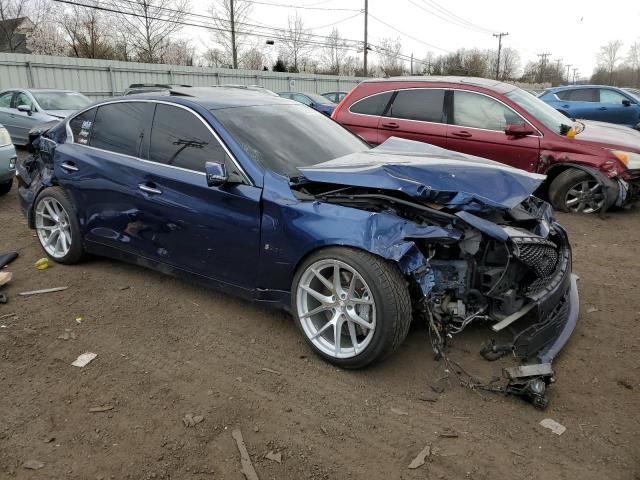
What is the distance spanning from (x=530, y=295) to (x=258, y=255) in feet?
5.68

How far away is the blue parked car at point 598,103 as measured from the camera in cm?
1334

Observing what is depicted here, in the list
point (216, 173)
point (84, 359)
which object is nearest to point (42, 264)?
point (84, 359)

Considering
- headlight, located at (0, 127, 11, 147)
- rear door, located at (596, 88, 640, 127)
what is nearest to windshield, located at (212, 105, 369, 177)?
headlight, located at (0, 127, 11, 147)

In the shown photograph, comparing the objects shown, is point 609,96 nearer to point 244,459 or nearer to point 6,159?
point 6,159

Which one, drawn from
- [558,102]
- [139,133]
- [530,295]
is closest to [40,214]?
[139,133]

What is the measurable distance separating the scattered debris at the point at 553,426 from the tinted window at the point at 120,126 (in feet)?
11.2

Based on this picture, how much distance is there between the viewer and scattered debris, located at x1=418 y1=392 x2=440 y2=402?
2.85 m

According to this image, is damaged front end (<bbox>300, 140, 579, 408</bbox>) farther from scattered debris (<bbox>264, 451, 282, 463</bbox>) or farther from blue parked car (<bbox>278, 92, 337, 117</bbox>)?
blue parked car (<bbox>278, 92, 337, 117</bbox>)

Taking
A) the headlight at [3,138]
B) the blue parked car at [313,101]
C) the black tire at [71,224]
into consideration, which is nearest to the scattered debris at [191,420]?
the black tire at [71,224]

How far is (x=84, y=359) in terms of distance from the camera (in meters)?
3.28

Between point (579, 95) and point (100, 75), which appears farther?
point (100, 75)

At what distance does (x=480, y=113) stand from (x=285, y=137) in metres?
3.98

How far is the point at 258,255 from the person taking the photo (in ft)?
11.1

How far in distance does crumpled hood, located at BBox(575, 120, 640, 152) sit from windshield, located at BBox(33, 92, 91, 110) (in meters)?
10.6
